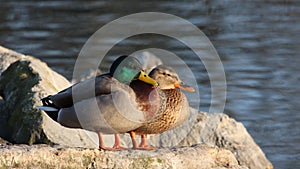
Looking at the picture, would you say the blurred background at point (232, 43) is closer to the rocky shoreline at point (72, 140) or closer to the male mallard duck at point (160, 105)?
the rocky shoreline at point (72, 140)

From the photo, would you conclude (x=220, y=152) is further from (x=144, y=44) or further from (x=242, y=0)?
(x=242, y=0)

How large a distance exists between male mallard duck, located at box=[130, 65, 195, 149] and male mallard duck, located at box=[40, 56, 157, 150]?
6 cm

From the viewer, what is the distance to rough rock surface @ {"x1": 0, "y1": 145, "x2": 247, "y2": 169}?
5.16m

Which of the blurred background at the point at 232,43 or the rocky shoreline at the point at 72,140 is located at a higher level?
the blurred background at the point at 232,43

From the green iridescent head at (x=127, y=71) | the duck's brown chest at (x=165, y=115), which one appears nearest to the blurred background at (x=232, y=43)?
the duck's brown chest at (x=165, y=115)

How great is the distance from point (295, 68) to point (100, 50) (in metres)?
3.17

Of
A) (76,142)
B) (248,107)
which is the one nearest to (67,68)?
(248,107)

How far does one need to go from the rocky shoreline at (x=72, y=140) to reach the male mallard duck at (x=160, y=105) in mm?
232

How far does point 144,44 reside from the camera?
42.9ft

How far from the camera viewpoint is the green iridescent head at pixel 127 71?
6035 millimetres

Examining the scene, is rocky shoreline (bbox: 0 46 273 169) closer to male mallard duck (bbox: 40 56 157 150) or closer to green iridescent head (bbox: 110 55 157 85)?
male mallard duck (bbox: 40 56 157 150)

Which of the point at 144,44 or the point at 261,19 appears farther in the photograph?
the point at 261,19

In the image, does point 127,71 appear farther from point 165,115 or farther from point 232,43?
point 232,43

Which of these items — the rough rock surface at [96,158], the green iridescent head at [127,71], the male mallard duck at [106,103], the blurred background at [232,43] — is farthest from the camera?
the blurred background at [232,43]
